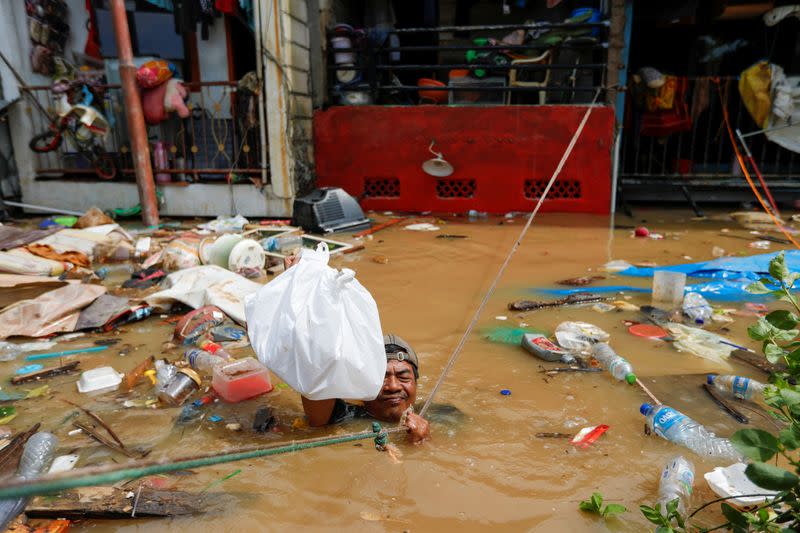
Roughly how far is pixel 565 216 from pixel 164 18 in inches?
283

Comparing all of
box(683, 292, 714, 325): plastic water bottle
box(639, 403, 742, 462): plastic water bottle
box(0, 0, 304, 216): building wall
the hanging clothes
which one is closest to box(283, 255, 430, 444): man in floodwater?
box(639, 403, 742, 462): plastic water bottle

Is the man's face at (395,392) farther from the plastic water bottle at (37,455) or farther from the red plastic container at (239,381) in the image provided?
the plastic water bottle at (37,455)

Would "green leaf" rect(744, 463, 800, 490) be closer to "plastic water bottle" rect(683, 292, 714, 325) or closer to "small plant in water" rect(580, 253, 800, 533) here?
"small plant in water" rect(580, 253, 800, 533)

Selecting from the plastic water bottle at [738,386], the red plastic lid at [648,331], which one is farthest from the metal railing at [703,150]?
the plastic water bottle at [738,386]

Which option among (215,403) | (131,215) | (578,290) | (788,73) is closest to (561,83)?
(788,73)

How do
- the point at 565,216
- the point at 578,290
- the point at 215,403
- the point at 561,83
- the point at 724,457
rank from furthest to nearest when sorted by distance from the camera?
1. the point at 561,83
2. the point at 565,216
3. the point at 578,290
4. the point at 215,403
5. the point at 724,457

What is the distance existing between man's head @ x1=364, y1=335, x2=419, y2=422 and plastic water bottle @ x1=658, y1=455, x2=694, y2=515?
3.54 feet

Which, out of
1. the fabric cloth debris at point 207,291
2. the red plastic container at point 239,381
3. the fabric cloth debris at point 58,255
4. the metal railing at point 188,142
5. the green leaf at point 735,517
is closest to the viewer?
the green leaf at point 735,517

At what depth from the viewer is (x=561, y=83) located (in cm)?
819

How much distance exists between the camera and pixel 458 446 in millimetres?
2309

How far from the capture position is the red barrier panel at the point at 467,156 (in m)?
7.44

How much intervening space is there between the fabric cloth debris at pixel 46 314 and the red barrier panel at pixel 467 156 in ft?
15.1

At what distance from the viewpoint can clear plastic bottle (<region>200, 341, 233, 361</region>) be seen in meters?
3.24

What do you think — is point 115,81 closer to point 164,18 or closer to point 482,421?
point 164,18
